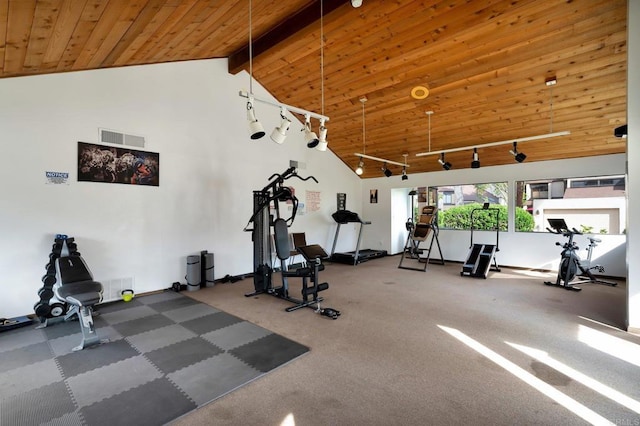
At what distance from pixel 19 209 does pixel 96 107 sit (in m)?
1.81

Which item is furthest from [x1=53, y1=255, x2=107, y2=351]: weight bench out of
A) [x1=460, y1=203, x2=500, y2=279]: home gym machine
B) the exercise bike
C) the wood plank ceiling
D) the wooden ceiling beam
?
the exercise bike


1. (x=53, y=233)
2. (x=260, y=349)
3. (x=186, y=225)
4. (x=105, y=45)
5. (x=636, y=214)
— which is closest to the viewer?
(x=260, y=349)

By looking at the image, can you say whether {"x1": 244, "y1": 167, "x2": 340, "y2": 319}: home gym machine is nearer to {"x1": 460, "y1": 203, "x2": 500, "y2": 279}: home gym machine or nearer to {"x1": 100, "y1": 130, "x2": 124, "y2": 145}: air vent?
{"x1": 100, "y1": 130, "x2": 124, "y2": 145}: air vent

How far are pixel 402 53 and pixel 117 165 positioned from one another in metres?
5.04

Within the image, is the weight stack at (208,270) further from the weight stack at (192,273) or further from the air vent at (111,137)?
the air vent at (111,137)

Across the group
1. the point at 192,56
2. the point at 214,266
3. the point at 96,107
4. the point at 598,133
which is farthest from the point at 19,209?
the point at 598,133

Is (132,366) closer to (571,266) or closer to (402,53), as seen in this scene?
(402,53)

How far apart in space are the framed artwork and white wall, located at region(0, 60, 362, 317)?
0.35 ft

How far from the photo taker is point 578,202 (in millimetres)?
6781

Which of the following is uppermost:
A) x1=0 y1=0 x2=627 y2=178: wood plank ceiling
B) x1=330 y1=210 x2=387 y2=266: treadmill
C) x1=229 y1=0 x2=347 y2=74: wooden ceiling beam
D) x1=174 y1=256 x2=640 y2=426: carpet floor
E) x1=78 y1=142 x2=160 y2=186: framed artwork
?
x1=229 y1=0 x2=347 y2=74: wooden ceiling beam

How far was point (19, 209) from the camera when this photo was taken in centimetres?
392

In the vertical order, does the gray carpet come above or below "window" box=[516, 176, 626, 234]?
Result: below

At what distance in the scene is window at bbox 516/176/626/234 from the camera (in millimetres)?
6352

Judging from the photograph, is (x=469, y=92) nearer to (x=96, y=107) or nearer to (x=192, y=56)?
(x=192, y=56)
